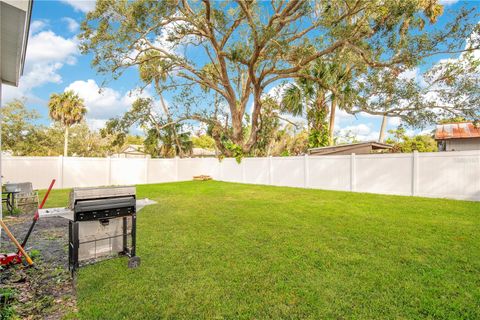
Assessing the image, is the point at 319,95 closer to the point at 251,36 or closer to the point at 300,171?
the point at 251,36

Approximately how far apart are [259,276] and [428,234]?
339 cm

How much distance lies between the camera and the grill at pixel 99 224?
2.86m

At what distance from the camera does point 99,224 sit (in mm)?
3350

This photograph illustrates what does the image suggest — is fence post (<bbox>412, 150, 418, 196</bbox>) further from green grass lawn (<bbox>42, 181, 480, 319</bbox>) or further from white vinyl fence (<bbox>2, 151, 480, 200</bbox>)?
green grass lawn (<bbox>42, 181, 480, 319</bbox>)

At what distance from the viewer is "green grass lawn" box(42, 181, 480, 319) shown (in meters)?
2.32

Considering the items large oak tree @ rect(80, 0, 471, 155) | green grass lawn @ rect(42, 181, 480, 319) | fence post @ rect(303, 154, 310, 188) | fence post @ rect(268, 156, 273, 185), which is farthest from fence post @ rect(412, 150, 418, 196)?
fence post @ rect(268, 156, 273, 185)

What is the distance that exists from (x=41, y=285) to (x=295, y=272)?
9.32 ft

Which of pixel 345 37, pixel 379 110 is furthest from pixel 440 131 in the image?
pixel 345 37

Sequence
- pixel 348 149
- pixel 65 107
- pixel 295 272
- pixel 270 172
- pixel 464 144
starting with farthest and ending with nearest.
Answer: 1. pixel 65 107
2. pixel 464 144
3. pixel 270 172
4. pixel 348 149
5. pixel 295 272

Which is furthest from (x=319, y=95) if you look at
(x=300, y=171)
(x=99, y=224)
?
(x=99, y=224)

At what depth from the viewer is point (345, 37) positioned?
1094 centimetres

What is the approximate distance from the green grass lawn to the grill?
17cm

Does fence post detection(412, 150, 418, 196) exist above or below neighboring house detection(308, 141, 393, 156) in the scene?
below

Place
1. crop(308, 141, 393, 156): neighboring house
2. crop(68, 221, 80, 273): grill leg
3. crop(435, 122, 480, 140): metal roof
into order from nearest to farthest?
crop(68, 221, 80, 273): grill leg → crop(308, 141, 393, 156): neighboring house → crop(435, 122, 480, 140): metal roof
